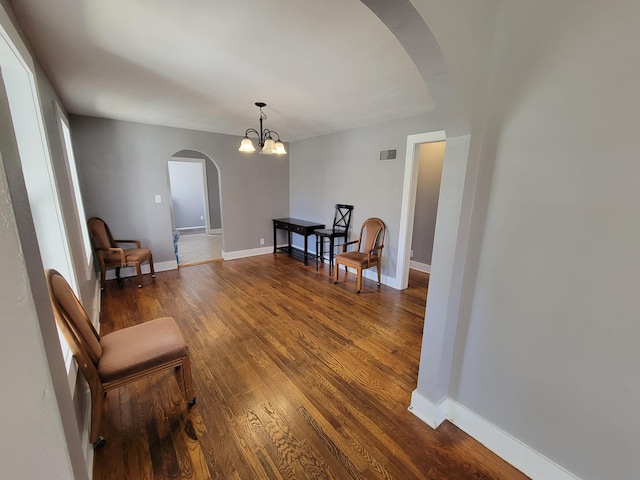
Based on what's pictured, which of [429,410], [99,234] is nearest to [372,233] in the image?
[429,410]

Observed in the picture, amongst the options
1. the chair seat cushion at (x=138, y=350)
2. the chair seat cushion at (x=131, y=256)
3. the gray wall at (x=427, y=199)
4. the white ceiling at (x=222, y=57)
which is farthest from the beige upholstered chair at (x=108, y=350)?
the gray wall at (x=427, y=199)

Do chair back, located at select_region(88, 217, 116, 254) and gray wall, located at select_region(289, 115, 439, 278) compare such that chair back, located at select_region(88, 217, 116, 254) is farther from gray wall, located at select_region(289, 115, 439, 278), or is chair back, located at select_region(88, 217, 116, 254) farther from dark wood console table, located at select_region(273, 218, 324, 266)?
gray wall, located at select_region(289, 115, 439, 278)

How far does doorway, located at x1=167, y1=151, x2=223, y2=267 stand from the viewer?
6395 millimetres

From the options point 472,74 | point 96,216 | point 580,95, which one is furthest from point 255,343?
point 96,216

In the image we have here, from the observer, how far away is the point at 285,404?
174 centimetres

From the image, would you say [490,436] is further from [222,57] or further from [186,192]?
[186,192]

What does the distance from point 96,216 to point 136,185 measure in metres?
0.67

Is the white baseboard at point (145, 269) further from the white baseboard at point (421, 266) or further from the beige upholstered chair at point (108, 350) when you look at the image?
the white baseboard at point (421, 266)

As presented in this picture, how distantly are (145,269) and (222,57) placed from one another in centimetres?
357

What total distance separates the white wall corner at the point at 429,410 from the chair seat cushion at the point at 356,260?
1921 millimetres

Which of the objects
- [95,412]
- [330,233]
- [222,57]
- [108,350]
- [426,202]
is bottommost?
[95,412]

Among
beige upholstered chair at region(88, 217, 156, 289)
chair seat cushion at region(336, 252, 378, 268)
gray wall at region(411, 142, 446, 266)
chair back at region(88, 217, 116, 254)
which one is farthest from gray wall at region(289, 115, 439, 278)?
chair back at region(88, 217, 116, 254)

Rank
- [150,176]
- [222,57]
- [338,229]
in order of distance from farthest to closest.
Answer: [338,229]
[150,176]
[222,57]

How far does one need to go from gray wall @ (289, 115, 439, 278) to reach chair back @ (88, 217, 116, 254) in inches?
125
